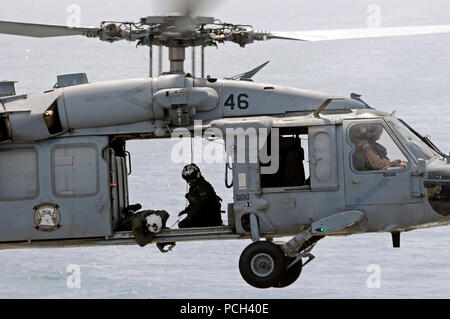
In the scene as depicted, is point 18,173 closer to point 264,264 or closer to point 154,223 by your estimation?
point 154,223

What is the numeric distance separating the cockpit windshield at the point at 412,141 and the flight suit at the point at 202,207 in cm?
264

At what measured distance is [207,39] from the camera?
20.0 metres

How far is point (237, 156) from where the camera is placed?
2009 cm

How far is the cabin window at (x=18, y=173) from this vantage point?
20.4 metres

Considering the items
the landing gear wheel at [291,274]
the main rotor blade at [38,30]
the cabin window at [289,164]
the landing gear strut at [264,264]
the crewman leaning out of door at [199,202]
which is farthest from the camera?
the landing gear wheel at [291,274]

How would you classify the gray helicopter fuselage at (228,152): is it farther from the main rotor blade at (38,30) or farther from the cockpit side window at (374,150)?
the main rotor blade at (38,30)

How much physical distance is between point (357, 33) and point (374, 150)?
5.29ft

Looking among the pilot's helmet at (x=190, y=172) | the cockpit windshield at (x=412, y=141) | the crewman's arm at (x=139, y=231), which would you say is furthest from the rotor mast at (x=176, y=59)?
the cockpit windshield at (x=412, y=141)

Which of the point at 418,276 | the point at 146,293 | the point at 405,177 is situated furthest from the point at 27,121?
the point at 418,276

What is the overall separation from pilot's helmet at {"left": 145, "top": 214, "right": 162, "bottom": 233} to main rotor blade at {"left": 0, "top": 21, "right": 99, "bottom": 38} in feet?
8.51

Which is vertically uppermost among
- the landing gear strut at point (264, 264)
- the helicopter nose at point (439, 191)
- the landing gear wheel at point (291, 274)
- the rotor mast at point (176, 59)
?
the rotor mast at point (176, 59)

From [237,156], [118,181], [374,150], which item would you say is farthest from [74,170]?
[374,150]

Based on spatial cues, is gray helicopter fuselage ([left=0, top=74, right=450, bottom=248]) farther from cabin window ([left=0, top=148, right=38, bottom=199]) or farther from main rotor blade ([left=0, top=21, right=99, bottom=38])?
A: main rotor blade ([left=0, top=21, right=99, bottom=38])
